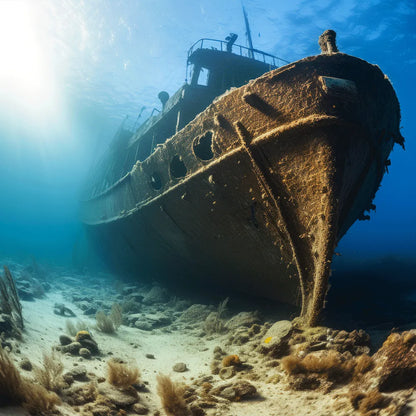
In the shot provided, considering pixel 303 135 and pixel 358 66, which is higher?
pixel 358 66

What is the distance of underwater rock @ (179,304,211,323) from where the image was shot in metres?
5.78

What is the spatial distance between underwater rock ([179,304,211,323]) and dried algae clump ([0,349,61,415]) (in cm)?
413

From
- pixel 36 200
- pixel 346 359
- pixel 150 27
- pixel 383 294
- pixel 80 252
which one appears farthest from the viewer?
pixel 36 200

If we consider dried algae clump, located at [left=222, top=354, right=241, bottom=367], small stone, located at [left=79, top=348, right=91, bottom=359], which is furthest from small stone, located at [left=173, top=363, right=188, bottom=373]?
small stone, located at [left=79, top=348, right=91, bottom=359]

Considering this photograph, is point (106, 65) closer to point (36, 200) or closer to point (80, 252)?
point (80, 252)

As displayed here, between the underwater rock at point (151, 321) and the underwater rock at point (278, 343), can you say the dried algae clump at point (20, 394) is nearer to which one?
the underwater rock at point (278, 343)

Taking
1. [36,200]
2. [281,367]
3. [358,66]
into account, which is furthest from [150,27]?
[36,200]

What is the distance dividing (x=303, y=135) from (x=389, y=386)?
271 centimetres

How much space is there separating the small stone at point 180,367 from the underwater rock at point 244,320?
1.55 m

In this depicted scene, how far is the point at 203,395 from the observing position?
8.41 ft

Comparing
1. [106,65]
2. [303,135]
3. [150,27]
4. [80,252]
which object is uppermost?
[150,27]

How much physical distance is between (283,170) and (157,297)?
20.3ft

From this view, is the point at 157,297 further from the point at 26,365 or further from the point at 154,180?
the point at 26,365

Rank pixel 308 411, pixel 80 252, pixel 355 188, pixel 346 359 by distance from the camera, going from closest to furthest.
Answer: pixel 308 411 < pixel 346 359 < pixel 355 188 < pixel 80 252
